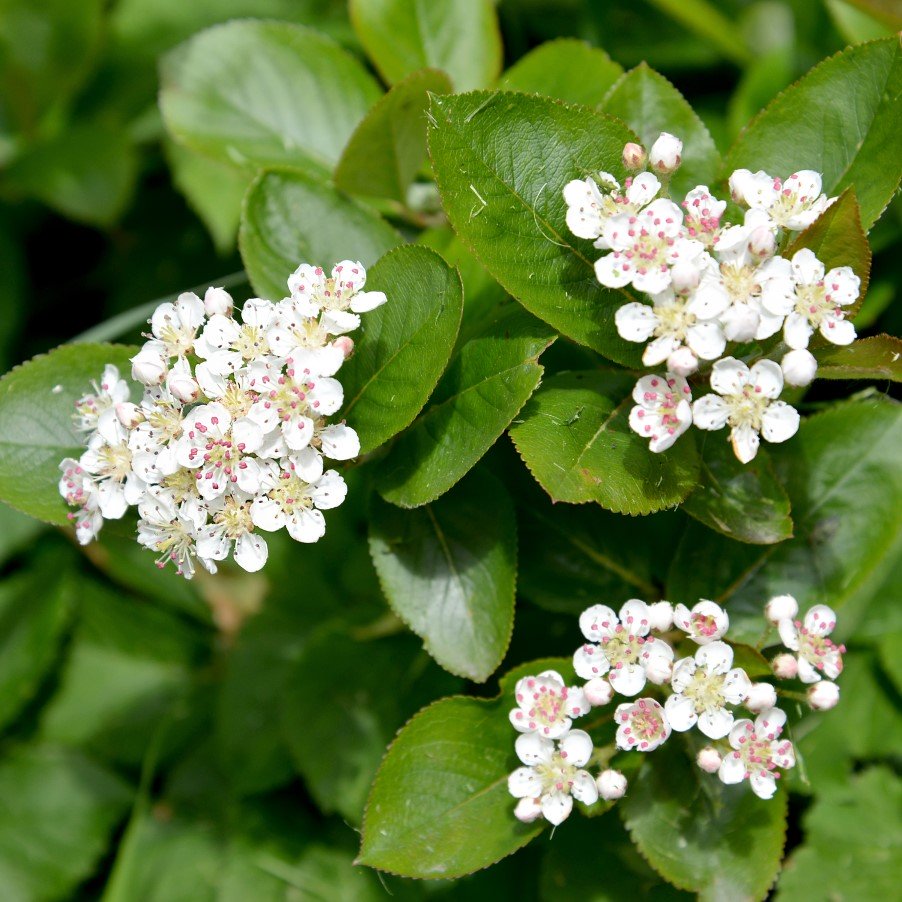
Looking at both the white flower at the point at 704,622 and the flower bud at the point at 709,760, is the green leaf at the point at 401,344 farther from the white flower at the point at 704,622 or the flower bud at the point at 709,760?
the flower bud at the point at 709,760

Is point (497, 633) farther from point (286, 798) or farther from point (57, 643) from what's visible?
point (57, 643)

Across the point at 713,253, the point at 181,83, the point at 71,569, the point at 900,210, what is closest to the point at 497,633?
the point at 713,253

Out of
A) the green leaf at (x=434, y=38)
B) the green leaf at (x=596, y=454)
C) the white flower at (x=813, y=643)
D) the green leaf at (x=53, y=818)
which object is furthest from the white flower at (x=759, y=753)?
the green leaf at (x=53, y=818)

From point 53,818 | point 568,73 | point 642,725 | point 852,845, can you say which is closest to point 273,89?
point 568,73

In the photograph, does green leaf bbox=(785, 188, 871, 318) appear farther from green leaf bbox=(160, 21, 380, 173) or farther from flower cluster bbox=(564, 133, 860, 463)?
green leaf bbox=(160, 21, 380, 173)

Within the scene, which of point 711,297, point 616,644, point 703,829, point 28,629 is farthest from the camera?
point 28,629

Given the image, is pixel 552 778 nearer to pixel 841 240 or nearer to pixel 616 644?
pixel 616 644
